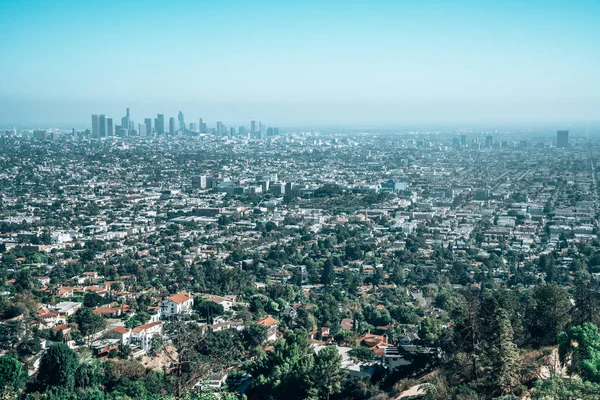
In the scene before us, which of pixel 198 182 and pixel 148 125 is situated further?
pixel 148 125

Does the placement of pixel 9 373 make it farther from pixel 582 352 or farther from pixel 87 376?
pixel 582 352

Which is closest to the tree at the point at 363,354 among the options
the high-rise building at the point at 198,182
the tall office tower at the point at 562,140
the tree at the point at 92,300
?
the tree at the point at 92,300

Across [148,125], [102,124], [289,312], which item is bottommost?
[289,312]

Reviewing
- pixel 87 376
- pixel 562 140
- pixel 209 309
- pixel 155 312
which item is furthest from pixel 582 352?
pixel 562 140

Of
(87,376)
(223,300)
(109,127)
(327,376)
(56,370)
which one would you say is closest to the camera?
(327,376)

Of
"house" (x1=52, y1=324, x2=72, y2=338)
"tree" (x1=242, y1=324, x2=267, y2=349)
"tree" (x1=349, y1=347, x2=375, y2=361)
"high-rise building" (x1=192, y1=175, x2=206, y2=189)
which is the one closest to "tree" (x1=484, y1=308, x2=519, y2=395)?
"tree" (x1=349, y1=347, x2=375, y2=361)

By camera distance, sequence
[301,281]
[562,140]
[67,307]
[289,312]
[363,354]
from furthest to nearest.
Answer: [562,140] < [301,281] < [289,312] < [67,307] < [363,354]

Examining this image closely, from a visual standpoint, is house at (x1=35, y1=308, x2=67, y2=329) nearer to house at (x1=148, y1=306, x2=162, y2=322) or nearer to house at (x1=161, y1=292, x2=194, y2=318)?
house at (x1=148, y1=306, x2=162, y2=322)
